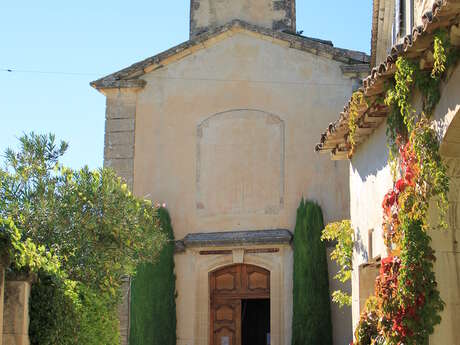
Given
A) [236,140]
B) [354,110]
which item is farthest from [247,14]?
[354,110]

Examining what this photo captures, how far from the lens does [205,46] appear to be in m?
19.6

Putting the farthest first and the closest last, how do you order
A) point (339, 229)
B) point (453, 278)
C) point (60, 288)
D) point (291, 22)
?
point (291, 22), point (339, 229), point (60, 288), point (453, 278)

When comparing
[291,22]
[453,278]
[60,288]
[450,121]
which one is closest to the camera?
[450,121]

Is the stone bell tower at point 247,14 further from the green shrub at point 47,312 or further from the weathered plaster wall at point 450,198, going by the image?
the green shrub at point 47,312

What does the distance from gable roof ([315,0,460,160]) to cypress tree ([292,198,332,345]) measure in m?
5.05

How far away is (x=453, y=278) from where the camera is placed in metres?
8.90

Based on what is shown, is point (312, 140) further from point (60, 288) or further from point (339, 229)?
point (60, 288)

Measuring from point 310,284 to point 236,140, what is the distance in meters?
3.62

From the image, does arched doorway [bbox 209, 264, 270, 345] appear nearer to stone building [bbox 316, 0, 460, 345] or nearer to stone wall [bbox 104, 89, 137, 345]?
stone wall [bbox 104, 89, 137, 345]

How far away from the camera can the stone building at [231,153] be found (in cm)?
1831

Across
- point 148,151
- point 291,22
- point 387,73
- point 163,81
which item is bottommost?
point 387,73

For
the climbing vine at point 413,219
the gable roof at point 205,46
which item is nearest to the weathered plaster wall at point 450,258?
the climbing vine at point 413,219

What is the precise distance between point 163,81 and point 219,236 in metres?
3.87

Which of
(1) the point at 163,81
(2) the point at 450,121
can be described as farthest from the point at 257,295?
(2) the point at 450,121
